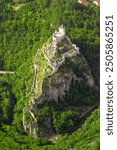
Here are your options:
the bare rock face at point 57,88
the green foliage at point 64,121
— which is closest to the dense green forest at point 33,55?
the green foliage at point 64,121

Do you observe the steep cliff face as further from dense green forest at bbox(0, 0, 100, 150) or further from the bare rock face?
dense green forest at bbox(0, 0, 100, 150)

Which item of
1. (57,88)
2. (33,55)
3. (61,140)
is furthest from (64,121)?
(33,55)

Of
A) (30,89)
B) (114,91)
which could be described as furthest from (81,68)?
(114,91)

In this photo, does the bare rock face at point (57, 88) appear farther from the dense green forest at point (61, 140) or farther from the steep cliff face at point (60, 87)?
the dense green forest at point (61, 140)

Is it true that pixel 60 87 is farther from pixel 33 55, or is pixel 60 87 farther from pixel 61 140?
pixel 33 55

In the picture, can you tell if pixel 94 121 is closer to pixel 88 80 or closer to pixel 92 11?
pixel 88 80

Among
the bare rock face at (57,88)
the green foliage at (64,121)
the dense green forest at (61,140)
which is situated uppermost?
the bare rock face at (57,88)
